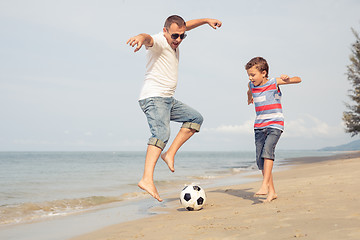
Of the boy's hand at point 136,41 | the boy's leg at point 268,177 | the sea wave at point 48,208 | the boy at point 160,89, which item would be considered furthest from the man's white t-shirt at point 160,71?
the sea wave at point 48,208

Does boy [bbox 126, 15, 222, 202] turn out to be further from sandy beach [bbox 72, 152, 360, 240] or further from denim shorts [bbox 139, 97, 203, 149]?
sandy beach [bbox 72, 152, 360, 240]

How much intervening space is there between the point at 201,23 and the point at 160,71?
1.21m

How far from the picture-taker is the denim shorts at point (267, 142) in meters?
4.70

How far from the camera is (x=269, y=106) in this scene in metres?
4.75

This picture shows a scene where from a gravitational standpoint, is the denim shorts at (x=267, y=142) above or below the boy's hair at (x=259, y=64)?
below

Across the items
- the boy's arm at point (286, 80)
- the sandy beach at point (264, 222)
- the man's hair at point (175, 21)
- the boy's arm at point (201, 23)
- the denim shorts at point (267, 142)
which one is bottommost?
the sandy beach at point (264, 222)

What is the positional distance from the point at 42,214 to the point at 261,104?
412 centimetres

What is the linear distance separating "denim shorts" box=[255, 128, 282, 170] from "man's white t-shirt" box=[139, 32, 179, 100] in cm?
133

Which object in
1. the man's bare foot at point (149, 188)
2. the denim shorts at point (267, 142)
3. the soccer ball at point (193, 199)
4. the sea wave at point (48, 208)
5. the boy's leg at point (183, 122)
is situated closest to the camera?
the man's bare foot at point (149, 188)

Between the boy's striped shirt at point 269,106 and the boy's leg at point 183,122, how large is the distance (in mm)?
823

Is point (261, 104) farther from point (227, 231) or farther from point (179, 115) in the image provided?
point (227, 231)

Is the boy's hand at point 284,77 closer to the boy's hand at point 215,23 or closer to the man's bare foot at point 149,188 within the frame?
the boy's hand at point 215,23

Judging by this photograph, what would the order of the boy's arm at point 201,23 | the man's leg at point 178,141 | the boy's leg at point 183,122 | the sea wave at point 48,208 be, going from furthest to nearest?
the sea wave at point 48,208
the boy's arm at point 201,23
the man's leg at point 178,141
the boy's leg at point 183,122

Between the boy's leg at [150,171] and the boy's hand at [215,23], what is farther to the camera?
the boy's hand at [215,23]
